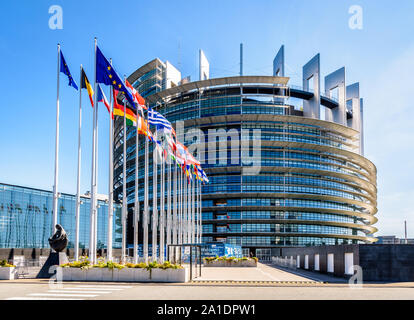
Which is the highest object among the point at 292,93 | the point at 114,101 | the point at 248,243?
the point at 292,93

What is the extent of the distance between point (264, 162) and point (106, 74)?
71.4 m

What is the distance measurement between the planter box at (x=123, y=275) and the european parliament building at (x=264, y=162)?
69.6 meters

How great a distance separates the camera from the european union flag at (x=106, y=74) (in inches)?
1098

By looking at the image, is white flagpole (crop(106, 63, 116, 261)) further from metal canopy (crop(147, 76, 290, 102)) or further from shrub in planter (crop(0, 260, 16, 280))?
metal canopy (crop(147, 76, 290, 102))

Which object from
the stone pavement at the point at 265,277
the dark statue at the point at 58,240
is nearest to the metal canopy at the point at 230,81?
the stone pavement at the point at 265,277

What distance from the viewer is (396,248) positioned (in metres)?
26.3

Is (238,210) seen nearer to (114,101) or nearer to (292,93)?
(292,93)

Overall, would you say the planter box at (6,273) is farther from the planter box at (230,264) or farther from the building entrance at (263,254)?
the building entrance at (263,254)

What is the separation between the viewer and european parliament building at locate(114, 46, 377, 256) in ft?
315

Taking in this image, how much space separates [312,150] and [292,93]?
1664 centimetres

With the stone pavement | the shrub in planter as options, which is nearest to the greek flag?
the stone pavement
